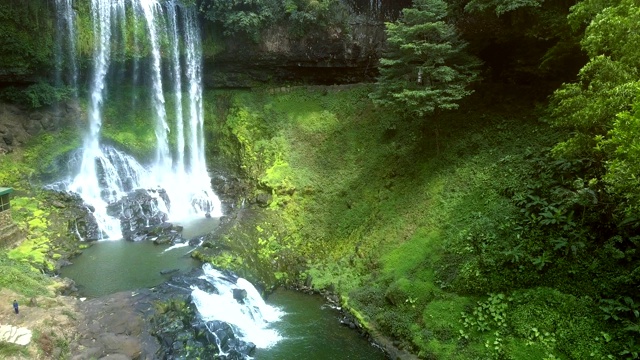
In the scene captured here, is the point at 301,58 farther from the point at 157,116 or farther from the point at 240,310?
the point at 240,310

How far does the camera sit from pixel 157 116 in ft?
97.1

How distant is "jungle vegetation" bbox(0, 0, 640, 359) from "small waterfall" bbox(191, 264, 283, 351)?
5.58 ft

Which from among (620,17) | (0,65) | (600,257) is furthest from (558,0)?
(0,65)

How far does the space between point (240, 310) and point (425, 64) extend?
13046 mm

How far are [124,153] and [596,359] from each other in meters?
26.1

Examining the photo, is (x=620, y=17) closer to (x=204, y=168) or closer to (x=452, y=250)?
(x=452, y=250)

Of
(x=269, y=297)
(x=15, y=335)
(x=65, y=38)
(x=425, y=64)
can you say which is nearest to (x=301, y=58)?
(x=425, y=64)

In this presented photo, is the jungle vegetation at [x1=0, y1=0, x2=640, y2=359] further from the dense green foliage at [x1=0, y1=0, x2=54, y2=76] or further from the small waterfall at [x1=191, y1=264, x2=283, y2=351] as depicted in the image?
the small waterfall at [x1=191, y1=264, x2=283, y2=351]

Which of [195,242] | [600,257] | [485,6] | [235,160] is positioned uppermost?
[485,6]

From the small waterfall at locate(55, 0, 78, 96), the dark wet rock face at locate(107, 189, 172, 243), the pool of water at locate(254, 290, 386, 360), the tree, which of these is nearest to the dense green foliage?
the small waterfall at locate(55, 0, 78, 96)

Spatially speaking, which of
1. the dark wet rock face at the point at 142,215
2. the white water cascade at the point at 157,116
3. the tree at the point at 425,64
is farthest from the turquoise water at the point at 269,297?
the tree at the point at 425,64

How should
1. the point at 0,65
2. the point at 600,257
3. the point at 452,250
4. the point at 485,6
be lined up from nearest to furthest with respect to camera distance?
1. the point at 600,257
2. the point at 452,250
3. the point at 485,6
4. the point at 0,65

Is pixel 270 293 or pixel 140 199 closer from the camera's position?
pixel 270 293

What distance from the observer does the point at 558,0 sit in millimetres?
18422
